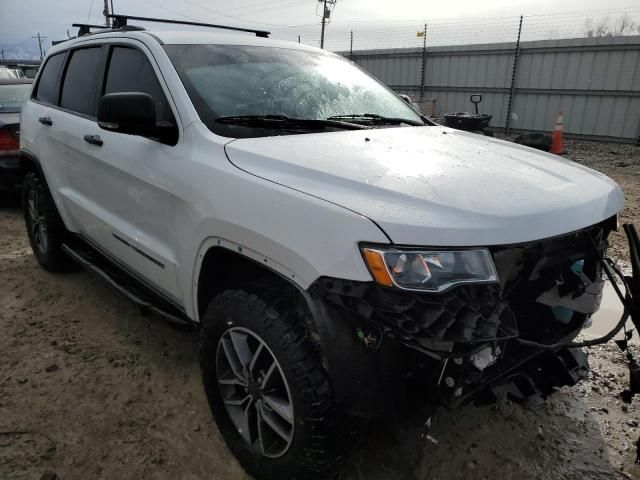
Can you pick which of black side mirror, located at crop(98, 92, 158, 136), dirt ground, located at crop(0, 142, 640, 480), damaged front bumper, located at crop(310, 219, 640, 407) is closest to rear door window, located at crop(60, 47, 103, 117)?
black side mirror, located at crop(98, 92, 158, 136)

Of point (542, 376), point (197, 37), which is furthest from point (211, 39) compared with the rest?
point (542, 376)

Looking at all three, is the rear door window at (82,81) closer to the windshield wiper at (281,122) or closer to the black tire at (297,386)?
the windshield wiper at (281,122)

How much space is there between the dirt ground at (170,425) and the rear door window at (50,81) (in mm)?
1781

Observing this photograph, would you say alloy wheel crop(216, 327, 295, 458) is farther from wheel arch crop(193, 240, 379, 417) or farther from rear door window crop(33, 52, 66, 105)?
rear door window crop(33, 52, 66, 105)

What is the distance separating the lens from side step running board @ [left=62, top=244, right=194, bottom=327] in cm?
252

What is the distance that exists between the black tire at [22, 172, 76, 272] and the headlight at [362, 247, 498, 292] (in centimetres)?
320

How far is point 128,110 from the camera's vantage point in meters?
2.14

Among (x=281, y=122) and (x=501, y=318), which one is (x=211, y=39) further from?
(x=501, y=318)

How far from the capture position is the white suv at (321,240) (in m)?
1.56

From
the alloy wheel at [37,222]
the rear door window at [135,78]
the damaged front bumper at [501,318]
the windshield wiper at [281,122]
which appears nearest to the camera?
the damaged front bumper at [501,318]

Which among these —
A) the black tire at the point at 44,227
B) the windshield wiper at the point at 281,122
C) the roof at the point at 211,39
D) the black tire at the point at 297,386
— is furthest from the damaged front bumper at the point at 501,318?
the black tire at the point at 44,227

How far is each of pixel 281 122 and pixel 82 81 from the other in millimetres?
1869

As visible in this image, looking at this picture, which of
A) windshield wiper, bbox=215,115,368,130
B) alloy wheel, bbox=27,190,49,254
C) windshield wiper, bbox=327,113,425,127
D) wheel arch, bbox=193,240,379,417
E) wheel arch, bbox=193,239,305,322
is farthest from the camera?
alloy wheel, bbox=27,190,49,254

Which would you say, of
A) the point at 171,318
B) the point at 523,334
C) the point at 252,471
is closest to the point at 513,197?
the point at 523,334
